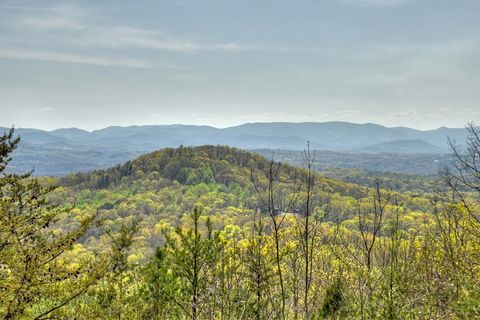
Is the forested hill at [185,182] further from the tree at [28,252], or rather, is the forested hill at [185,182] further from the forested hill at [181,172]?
the tree at [28,252]

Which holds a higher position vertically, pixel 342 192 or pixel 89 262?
pixel 89 262

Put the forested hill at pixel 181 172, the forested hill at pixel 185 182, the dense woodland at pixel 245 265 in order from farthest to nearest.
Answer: the forested hill at pixel 181 172
the forested hill at pixel 185 182
the dense woodland at pixel 245 265

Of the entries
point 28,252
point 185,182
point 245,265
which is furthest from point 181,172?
point 28,252

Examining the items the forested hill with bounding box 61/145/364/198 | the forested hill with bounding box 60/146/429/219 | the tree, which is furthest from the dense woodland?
the forested hill with bounding box 61/145/364/198

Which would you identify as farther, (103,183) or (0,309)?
(103,183)

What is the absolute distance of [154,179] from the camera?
14000cm

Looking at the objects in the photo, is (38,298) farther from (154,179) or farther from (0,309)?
(154,179)

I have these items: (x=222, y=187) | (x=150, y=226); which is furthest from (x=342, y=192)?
(x=150, y=226)

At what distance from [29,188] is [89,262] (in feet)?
7.12

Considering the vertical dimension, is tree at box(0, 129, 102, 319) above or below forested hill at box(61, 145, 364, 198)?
above

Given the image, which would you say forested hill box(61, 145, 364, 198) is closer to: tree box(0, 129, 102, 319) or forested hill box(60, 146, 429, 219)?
forested hill box(60, 146, 429, 219)

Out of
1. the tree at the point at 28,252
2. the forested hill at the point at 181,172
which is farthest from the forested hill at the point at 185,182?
the tree at the point at 28,252

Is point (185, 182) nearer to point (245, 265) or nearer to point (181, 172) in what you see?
point (181, 172)

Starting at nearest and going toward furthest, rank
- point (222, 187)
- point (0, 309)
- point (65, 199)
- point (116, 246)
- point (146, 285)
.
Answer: point (0, 309) < point (116, 246) < point (146, 285) < point (65, 199) < point (222, 187)
